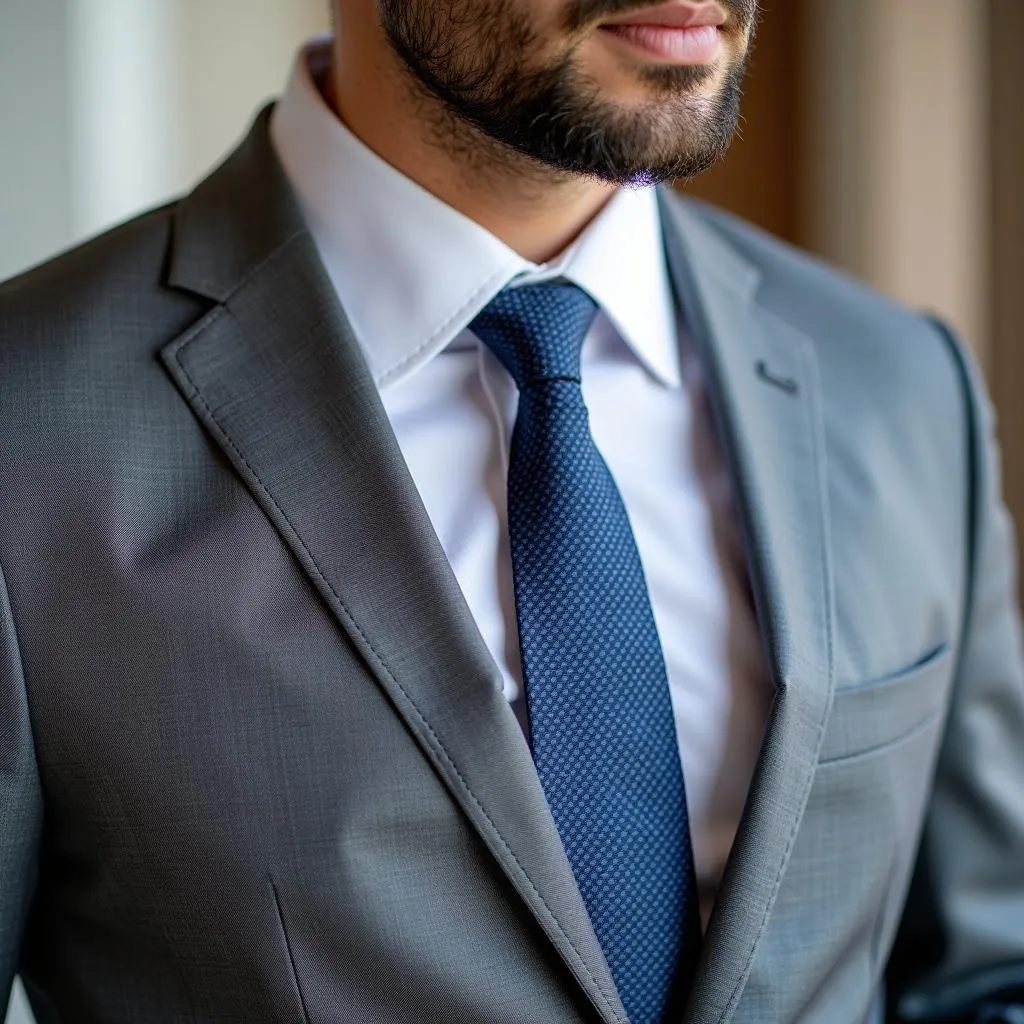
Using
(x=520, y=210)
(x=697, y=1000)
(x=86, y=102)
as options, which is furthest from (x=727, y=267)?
(x=86, y=102)

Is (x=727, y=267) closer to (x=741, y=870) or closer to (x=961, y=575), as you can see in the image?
(x=961, y=575)

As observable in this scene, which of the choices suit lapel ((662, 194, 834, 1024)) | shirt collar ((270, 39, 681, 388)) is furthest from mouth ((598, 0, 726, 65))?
suit lapel ((662, 194, 834, 1024))

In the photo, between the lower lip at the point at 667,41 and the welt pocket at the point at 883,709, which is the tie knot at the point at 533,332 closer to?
the lower lip at the point at 667,41

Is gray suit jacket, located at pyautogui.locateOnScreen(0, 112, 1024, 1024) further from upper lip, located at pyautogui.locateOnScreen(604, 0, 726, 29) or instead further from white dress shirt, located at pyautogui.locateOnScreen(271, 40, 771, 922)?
upper lip, located at pyautogui.locateOnScreen(604, 0, 726, 29)

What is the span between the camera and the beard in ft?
2.71

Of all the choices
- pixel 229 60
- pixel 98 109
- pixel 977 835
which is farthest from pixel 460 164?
pixel 229 60

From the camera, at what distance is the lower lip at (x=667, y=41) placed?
82 cm

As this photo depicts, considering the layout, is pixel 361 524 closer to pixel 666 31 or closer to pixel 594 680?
pixel 594 680

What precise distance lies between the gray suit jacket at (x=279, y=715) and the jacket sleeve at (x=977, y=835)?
15 cm

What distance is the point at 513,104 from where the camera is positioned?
838 millimetres

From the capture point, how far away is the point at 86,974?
0.86m

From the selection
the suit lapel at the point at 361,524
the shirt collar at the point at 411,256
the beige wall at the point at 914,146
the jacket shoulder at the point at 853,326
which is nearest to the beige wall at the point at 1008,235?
the beige wall at the point at 914,146

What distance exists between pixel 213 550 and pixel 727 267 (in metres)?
0.52

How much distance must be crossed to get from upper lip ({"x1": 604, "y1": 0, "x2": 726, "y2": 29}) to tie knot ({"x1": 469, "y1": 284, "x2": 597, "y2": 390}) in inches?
7.6
